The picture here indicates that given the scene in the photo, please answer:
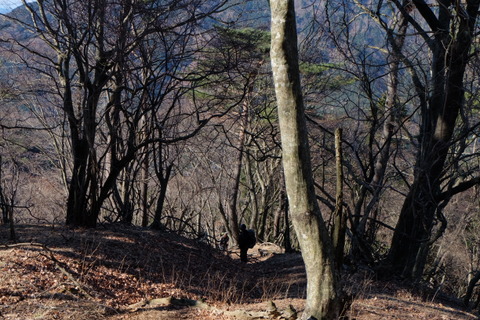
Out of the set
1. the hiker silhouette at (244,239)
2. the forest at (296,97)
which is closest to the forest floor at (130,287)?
the forest at (296,97)

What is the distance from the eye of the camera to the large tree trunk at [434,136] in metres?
8.23

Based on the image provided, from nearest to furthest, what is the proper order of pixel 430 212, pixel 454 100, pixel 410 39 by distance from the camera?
pixel 454 100 → pixel 430 212 → pixel 410 39

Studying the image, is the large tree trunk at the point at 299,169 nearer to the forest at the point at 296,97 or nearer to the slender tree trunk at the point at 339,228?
the forest at the point at 296,97

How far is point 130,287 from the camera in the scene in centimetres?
675

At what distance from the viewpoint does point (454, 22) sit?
7715 mm

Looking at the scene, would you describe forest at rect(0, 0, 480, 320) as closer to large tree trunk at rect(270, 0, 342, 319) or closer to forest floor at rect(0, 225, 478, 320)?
large tree trunk at rect(270, 0, 342, 319)

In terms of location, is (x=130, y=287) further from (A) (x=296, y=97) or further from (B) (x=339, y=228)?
(A) (x=296, y=97)

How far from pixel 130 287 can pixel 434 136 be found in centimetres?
581

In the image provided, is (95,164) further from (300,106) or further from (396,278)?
(396,278)

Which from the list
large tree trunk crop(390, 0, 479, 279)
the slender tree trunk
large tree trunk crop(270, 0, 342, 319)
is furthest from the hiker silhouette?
large tree trunk crop(270, 0, 342, 319)

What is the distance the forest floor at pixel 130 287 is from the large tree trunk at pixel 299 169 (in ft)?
3.02

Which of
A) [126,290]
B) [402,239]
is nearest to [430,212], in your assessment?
[402,239]

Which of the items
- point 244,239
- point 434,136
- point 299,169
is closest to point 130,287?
point 299,169

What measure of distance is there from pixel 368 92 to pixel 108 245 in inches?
217
